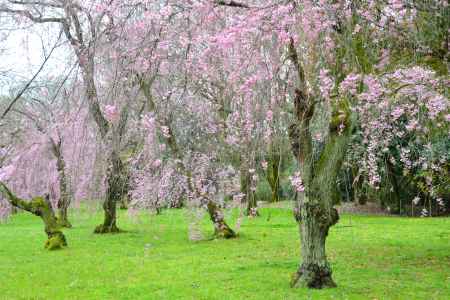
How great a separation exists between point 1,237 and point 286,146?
585 inches

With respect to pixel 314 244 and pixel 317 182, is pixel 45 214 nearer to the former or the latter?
pixel 314 244

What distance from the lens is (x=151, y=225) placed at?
23.1m

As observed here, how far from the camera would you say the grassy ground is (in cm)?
852

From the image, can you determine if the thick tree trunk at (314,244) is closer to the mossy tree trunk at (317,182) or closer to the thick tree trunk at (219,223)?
the mossy tree trunk at (317,182)

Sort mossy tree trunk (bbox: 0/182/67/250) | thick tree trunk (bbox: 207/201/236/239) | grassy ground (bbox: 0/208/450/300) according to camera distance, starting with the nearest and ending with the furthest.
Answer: grassy ground (bbox: 0/208/450/300), mossy tree trunk (bbox: 0/182/67/250), thick tree trunk (bbox: 207/201/236/239)

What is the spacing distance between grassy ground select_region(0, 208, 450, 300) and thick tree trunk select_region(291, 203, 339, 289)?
220 millimetres

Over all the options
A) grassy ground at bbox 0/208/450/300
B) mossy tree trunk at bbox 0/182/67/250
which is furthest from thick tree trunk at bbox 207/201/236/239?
mossy tree trunk at bbox 0/182/67/250

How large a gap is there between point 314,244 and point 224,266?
3.33 meters

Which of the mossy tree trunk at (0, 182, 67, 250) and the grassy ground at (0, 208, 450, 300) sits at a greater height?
the mossy tree trunk at (0, 182, 67, 250)

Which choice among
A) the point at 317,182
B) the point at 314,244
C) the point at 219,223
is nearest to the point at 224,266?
the point at 314,244

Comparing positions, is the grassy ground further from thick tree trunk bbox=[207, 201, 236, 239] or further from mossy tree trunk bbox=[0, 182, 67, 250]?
thick tree trunk bbox=[207, 201, 236, 239]

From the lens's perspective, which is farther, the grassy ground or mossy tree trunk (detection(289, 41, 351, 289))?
the grassy ground

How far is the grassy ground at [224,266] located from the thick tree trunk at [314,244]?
220 mm

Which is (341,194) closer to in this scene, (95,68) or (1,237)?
(1,237)
